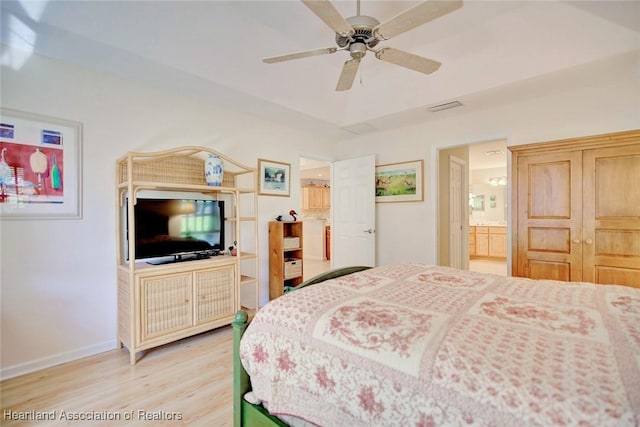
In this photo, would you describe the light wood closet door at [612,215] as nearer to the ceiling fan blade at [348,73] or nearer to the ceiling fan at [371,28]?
the ceiling fan at [371,28]

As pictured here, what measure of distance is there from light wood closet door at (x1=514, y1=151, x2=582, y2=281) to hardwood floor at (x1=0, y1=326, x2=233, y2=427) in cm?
278

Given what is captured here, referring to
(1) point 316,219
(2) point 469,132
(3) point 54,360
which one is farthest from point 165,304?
(1) point 316,219

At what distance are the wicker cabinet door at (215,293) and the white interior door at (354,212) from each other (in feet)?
6.73

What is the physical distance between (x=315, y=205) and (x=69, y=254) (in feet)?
20.0

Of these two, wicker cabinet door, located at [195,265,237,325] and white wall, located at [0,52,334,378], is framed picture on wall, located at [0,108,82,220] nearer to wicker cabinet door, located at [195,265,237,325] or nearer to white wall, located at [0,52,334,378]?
white wall, located at [0,52,334,378]

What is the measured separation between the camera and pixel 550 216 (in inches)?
106

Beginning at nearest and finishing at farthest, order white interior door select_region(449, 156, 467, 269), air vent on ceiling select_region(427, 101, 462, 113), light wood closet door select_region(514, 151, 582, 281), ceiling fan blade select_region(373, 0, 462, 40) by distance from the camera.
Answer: ceiling fan blade select_region(373, 0, 462, 40), light wood closet door select_region(514, 151, 582, 281), air vent on ceiling select_region(427, 101, 462, 113), white interior door select_region(449, 156, 467, 269)

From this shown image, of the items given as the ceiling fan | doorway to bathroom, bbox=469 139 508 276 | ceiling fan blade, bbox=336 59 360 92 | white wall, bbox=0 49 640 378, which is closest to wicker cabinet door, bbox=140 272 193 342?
white wall, bbox=0 49 640 378

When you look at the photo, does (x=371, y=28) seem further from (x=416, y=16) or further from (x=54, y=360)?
(x=54, y=360)

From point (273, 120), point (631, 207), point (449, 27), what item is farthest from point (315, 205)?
point (631, 207)

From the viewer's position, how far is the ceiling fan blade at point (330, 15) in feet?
5.04

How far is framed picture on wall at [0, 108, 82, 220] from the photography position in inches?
87.9

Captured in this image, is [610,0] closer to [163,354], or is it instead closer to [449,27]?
[449,27]

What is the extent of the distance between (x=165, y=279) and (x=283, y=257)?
1.49m
